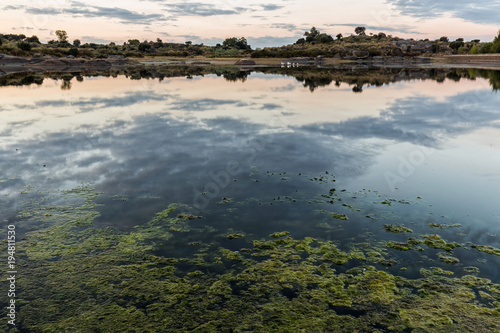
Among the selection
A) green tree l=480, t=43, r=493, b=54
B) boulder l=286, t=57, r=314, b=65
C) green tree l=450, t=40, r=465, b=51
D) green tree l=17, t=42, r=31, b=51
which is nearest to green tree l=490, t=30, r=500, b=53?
green tree l=480, t=43, r=493, b=54

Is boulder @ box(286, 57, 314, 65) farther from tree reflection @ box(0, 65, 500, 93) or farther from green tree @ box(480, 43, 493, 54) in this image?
green tree @ box(480, 43, 493, 54)

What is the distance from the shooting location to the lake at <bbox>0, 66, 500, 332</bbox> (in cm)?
855

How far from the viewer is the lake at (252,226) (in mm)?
8547

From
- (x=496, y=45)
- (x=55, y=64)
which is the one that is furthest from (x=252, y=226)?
(x=496, y=45)

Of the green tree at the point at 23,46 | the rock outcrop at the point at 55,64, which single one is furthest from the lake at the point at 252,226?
the green tree at the point at 23,46

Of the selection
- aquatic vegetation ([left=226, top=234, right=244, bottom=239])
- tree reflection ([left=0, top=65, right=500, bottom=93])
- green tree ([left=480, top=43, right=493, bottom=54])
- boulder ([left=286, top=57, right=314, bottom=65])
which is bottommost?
aquatic vegetation ([left=226, top=234, right=244, bottom=239])

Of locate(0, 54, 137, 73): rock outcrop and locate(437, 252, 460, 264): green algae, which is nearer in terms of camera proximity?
locate(437, 252, 460, 264): green algae

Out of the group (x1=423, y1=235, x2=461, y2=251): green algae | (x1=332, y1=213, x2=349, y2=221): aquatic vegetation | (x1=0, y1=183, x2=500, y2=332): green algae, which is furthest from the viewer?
(x1=332, y1=213, x2=349, y2=221): aquatic vegetation

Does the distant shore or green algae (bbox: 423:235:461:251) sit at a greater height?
the distant shore

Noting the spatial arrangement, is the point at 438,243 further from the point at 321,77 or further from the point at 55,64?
the point at 55,64

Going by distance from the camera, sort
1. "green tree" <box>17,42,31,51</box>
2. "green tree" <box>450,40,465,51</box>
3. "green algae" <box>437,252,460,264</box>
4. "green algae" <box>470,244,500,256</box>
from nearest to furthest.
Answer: "green algae" <box>437,252,460,264</box> → "green algae" <box>470,244,500,256</box> → "green tree" <box>17,42,31,51</box> → "green tree" <box>450,40,465,51</box>

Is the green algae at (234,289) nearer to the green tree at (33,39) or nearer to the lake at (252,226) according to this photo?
the lake at (252,226)

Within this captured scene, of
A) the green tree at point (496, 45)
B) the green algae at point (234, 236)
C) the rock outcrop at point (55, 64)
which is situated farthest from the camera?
the green tree at point (496, 45)

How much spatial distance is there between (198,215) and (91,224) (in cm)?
414
